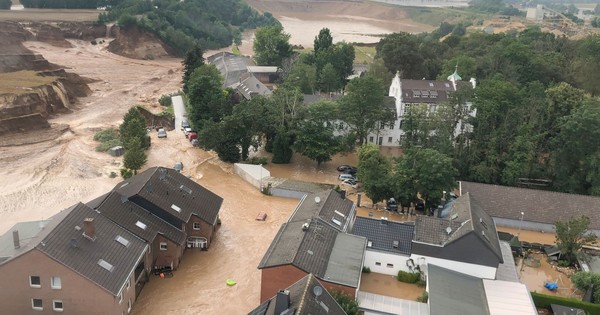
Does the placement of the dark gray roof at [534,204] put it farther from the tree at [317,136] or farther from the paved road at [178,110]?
the paved road at [178,110]

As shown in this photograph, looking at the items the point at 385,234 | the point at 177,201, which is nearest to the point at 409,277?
the point at 385,234

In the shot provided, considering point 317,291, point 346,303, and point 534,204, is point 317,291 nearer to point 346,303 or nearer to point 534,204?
point 346,303

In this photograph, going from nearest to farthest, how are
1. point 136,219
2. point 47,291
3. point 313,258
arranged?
point 47,291, point 313,258, point 136,219

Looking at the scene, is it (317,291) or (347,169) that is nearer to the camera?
(317,291)

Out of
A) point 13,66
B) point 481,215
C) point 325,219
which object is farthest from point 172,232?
point 13,66

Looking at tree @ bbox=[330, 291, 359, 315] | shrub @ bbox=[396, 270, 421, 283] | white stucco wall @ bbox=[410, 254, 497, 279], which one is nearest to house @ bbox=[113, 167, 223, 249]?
tree @ bbox=[330, 291, 359, 315]

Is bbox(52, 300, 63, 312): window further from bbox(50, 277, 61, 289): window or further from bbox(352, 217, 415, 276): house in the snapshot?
bbox(352, 217, 415, 276): house
